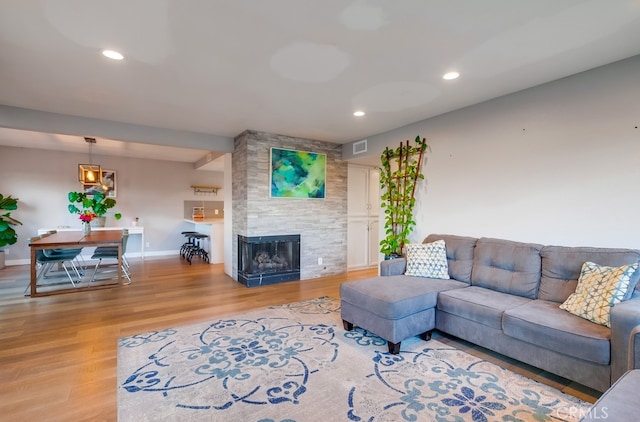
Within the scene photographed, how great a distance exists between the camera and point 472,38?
2.15 meters

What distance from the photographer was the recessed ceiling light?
235cm

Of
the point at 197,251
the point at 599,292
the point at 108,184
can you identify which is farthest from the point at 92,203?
the point at 599,292

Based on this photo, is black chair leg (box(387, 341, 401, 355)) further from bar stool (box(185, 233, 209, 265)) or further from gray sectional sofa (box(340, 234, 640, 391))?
bar stool (box(185, 233, 209, 265))

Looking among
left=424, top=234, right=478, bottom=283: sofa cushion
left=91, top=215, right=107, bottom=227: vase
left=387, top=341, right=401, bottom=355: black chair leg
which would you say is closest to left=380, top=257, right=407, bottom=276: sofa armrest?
left=424, top=234, right=478, bottom=283: sofa cushion

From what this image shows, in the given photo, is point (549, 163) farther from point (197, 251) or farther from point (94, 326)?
point (197, 251)

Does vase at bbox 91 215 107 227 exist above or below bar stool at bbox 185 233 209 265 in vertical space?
above

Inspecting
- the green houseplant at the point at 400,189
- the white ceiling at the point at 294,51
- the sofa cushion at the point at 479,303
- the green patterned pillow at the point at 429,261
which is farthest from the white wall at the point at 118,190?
the sofa cushion at the point at 479,303

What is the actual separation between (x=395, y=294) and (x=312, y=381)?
3.38ft

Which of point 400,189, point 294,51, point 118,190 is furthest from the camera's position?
point 118,190

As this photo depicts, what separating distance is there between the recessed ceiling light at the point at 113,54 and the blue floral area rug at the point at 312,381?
2525 millimetres

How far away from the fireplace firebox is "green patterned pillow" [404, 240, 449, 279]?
2.27 metres

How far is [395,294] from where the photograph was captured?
8.77 feet

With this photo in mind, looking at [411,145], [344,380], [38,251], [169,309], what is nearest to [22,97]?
[38,251]

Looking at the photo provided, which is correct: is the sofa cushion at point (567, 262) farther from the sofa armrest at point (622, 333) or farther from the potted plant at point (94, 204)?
the potted plant at point (94, 204)
